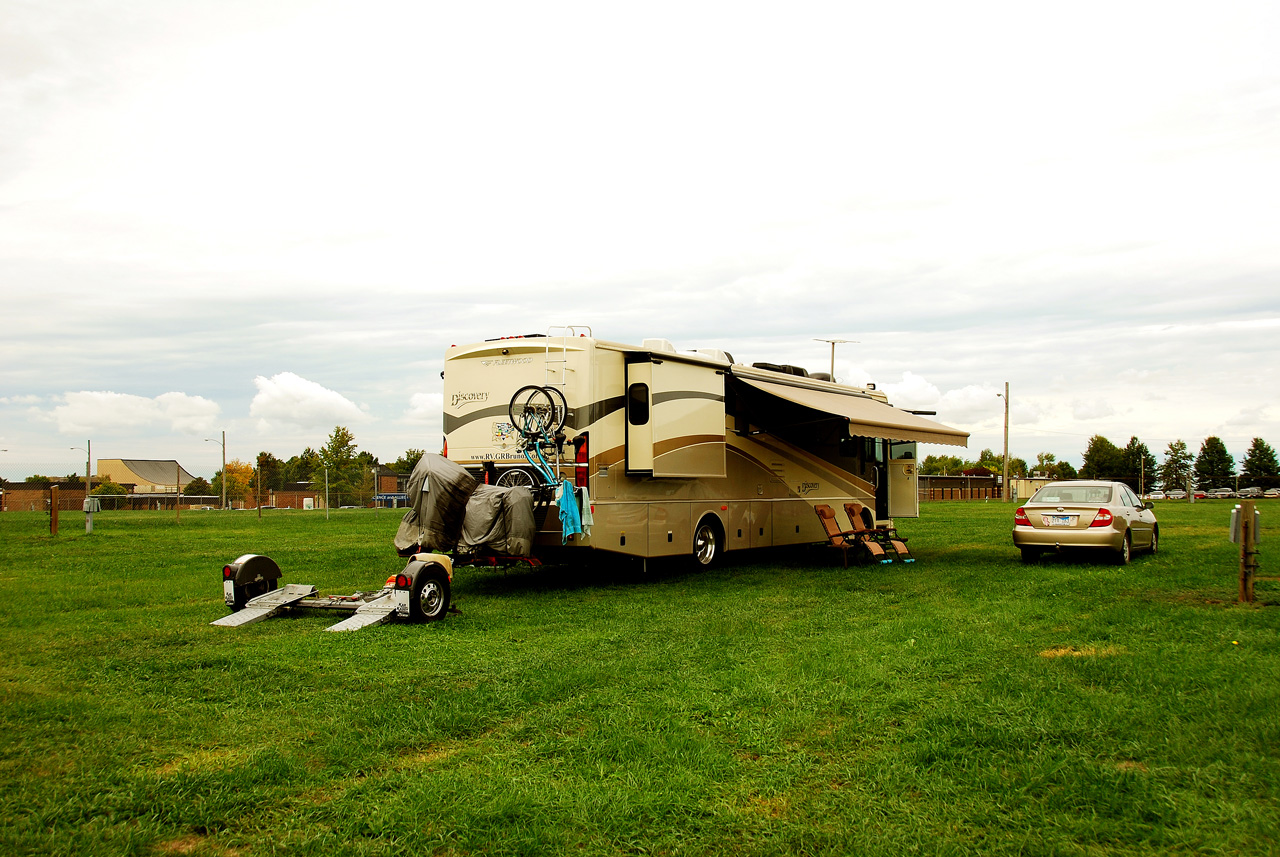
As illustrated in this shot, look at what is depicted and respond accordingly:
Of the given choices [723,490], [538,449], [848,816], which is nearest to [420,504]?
[538,449]

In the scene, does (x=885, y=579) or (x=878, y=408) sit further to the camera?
(x=878, y=408)

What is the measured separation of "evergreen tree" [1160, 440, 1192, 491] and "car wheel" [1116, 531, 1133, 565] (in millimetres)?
101847

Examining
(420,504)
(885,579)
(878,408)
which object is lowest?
(885,579)

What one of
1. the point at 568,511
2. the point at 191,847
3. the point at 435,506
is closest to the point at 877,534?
the point at 568,511

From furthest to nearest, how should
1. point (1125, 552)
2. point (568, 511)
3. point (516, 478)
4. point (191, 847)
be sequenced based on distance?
point (1125, 552), point (516, 478), point (568, 511), point (191, 847)

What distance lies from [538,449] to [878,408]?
25.1 ft

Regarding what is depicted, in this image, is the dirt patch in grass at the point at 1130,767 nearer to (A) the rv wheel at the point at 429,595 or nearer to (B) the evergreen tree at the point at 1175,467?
(A) the rv wheel at the point at 429,595

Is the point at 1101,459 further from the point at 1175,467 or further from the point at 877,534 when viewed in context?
the point at 877,534

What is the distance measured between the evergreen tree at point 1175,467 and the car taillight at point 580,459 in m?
108

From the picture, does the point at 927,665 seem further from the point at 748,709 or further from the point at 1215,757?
the point at 1215,757

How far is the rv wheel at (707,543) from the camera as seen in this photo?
13.9 metres

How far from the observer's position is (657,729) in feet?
17.4

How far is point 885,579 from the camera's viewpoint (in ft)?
42.9

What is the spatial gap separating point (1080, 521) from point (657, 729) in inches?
425
